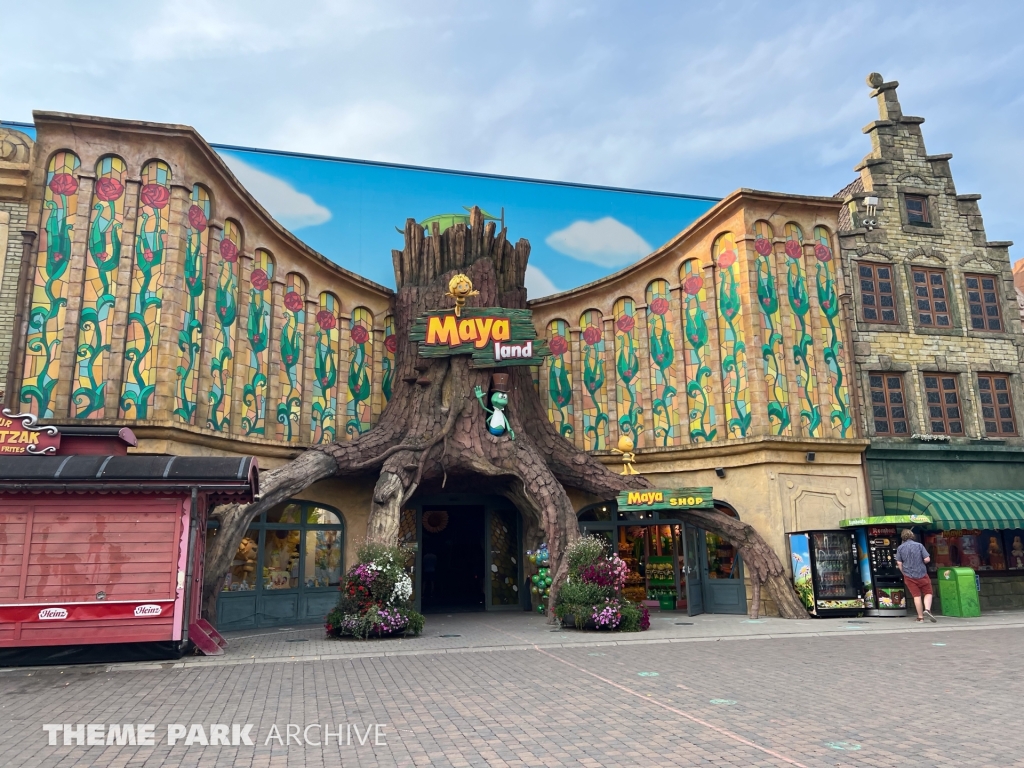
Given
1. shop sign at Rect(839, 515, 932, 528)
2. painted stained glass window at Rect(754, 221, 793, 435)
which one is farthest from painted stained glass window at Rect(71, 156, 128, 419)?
shop sign at Rect(839, 515, 932, 528)

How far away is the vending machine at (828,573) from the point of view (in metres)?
16.2

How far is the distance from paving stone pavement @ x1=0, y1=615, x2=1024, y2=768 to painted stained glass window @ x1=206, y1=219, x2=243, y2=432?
18.6 feet

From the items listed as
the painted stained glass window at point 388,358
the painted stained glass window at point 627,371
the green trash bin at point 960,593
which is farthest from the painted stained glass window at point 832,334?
the painted stained glass window at point 388,358

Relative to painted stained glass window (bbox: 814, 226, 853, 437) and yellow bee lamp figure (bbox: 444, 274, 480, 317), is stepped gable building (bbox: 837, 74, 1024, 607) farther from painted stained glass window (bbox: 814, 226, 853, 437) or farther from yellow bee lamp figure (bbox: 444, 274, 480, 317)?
yellow bee lamp figure (bbox: 444, 274, 480, 317)

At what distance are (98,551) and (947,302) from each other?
20065mm

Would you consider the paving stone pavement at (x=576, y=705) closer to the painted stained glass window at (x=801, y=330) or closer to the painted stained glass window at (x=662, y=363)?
the painted stained glass window at (x=801, y=330)

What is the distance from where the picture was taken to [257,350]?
671 inches

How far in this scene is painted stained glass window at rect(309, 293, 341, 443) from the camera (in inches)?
717

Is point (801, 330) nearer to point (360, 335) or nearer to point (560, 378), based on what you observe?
point (560, 378)

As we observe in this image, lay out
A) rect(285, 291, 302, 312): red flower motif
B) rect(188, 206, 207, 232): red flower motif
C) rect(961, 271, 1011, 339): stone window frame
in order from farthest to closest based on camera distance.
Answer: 1. rect(961, 271, 1011, 339): stone window frame
2. rect(285, 291, 302, 312): red flower motif
3. rect(188, 206, 207, 232): red flower motif

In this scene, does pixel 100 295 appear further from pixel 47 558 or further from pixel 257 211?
pixel 47 558

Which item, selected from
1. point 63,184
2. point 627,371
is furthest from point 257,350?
point 627,371

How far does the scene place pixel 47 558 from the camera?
35.2 feet

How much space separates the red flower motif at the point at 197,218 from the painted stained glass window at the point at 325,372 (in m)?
3.59
